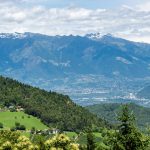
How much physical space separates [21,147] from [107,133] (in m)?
11.7

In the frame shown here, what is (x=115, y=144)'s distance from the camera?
189 ft

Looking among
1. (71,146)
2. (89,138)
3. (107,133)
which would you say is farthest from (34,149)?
(89,138)

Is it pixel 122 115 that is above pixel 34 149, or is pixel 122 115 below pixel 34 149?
above

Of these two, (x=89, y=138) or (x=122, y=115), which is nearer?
(x=122, y=115)

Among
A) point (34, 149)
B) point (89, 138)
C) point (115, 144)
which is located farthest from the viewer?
point (89, 138)

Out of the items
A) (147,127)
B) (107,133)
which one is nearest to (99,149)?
(107,133)

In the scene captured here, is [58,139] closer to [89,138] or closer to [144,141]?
[144,141]

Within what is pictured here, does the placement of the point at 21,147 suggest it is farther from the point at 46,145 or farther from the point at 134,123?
the point at 134,123

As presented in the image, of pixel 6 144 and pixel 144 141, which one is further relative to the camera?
pixel 6 144

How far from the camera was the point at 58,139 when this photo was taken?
199 feet

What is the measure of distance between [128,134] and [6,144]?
1620cm

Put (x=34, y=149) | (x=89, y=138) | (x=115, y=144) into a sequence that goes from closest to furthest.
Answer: (x=115, y=144) → (x=34, y=149) → (x=89, y=138)

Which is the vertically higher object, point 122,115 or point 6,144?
point 122,115

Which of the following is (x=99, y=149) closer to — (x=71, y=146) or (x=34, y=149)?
(x=71, y=146)
